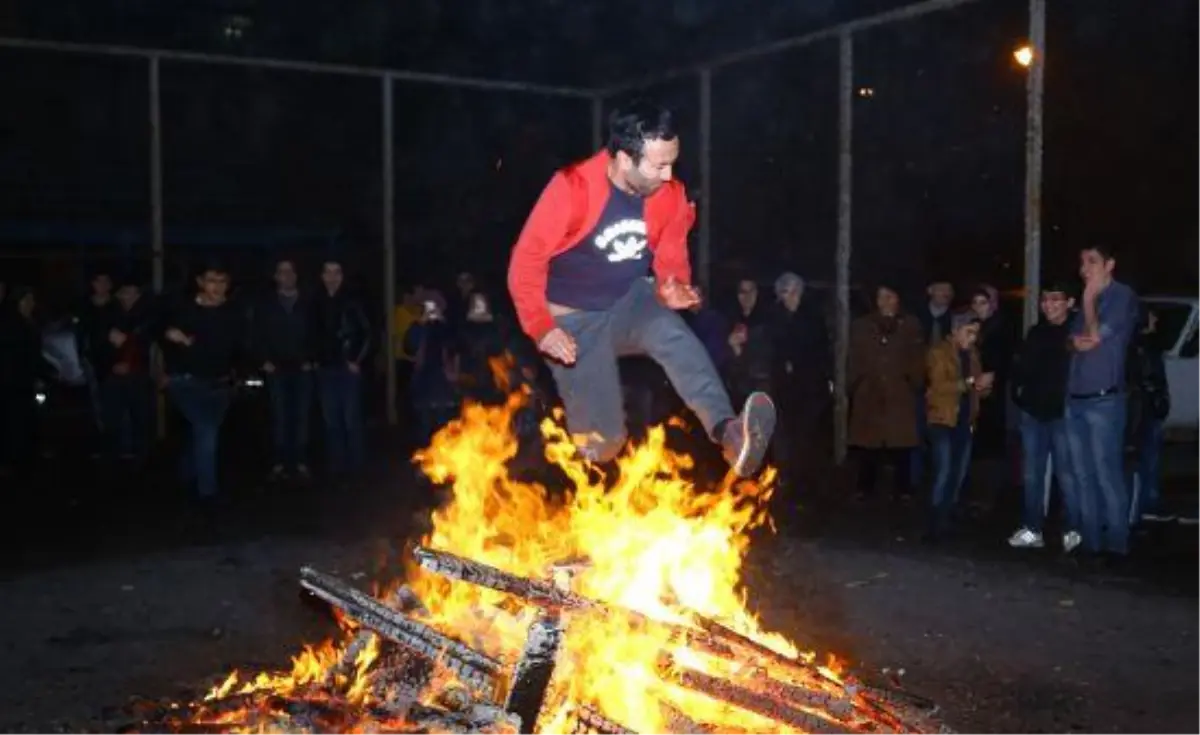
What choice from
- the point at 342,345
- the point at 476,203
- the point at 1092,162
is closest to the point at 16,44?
the point at 342,345

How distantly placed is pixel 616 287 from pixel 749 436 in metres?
0.90

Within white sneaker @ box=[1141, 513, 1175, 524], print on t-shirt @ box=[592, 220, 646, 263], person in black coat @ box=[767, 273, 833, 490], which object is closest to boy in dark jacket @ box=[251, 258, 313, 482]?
person in black coat @ box=[767, 273, 833, 490]

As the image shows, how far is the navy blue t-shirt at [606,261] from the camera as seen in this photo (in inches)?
225

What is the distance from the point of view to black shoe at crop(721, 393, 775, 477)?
567 cm

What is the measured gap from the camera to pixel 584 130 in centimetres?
1653

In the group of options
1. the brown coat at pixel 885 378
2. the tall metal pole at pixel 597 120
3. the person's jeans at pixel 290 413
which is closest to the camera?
the brown coat at pixel 885 378

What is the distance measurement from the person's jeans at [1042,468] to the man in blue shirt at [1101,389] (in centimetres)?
9

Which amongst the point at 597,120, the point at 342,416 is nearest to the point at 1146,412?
the point at 342,416

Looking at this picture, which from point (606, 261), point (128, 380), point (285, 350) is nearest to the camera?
point (606, 261)

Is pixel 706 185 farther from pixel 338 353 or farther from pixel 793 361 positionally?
pixel 338 353

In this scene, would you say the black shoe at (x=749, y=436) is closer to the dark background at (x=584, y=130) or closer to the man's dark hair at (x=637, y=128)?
the man's dark hair at (x=637, y=128)

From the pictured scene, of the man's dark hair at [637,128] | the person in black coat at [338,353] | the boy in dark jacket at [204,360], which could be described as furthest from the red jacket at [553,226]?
the person in black coat at [338,353]

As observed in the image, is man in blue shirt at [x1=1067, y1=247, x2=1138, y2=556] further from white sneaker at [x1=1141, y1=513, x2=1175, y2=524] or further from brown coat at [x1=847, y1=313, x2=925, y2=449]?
brown coat at [x1=847, y1=313, x2=925, y2=449]

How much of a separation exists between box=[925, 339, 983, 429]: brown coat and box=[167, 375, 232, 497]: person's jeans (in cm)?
501
